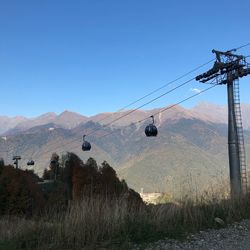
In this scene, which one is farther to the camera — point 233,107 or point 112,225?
point 233,107

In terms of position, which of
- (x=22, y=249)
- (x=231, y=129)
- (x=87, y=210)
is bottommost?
(x=22, y=249)

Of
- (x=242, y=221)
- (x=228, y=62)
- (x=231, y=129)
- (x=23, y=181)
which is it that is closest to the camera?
(x=242, y=221)

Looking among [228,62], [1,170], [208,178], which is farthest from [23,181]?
[208,178]

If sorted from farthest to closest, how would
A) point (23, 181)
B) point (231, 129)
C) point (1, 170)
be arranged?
point (1, 170)
point (23, 181)
point (231, 129)

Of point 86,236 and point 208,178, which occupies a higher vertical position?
point 208,178

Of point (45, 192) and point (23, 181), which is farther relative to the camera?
point (45, 192)

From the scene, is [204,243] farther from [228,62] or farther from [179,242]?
[228,62]

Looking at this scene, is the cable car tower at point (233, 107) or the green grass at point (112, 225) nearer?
the green grass at point (112, 225)

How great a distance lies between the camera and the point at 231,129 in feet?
57.8

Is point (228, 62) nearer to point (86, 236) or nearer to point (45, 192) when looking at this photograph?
point (86, 236)

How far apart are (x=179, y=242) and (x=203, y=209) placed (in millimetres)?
1720

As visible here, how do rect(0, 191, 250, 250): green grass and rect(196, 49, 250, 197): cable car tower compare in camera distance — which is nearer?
rect(0, 191, 250, 250): green grass

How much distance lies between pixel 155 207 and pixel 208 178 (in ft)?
9.26

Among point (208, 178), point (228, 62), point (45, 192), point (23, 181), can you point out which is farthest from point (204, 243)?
point (45, 192)
